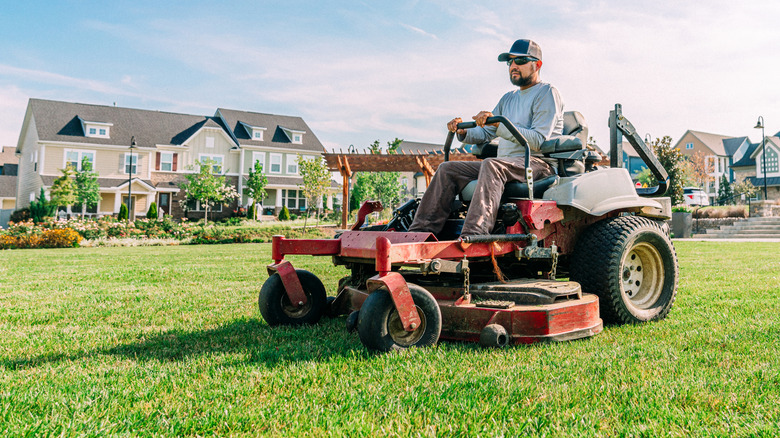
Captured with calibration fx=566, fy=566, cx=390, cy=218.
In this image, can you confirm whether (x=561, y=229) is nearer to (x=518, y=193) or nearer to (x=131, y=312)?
(x=518, y=193)

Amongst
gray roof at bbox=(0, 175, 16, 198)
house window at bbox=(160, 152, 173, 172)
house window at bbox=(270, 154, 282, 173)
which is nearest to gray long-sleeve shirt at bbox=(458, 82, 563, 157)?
house window at bbox=(160, 152, 173, 172)

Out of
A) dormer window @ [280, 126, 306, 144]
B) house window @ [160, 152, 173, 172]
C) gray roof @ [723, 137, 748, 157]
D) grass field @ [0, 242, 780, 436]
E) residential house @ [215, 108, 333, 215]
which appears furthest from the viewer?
gray roof @ [723, 137, 748, 157]

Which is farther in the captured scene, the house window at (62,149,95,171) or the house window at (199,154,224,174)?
the house window at (199,154,224,174)

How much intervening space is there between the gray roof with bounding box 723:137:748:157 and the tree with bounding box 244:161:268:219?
53.4 m

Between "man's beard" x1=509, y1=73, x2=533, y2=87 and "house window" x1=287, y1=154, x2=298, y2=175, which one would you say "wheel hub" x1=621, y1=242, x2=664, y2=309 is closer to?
"man's beard" x1=509, y1=73, x2=533, y2=87

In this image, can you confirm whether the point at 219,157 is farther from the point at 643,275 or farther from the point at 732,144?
the point at 732,144

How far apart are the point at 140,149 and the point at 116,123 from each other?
2.94 meters

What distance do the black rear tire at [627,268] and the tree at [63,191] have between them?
107ft

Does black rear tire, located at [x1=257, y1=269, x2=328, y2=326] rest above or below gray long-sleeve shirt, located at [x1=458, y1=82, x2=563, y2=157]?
below

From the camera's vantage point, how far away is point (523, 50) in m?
4.62

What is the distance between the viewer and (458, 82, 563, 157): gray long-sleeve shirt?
4.40 m

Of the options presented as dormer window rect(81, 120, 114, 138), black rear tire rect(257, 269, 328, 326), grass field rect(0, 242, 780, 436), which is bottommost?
grass field rect(0, 242, 780, 436)

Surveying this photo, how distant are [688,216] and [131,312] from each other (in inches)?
814

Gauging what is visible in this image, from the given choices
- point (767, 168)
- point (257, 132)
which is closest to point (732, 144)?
point (767, 168)
